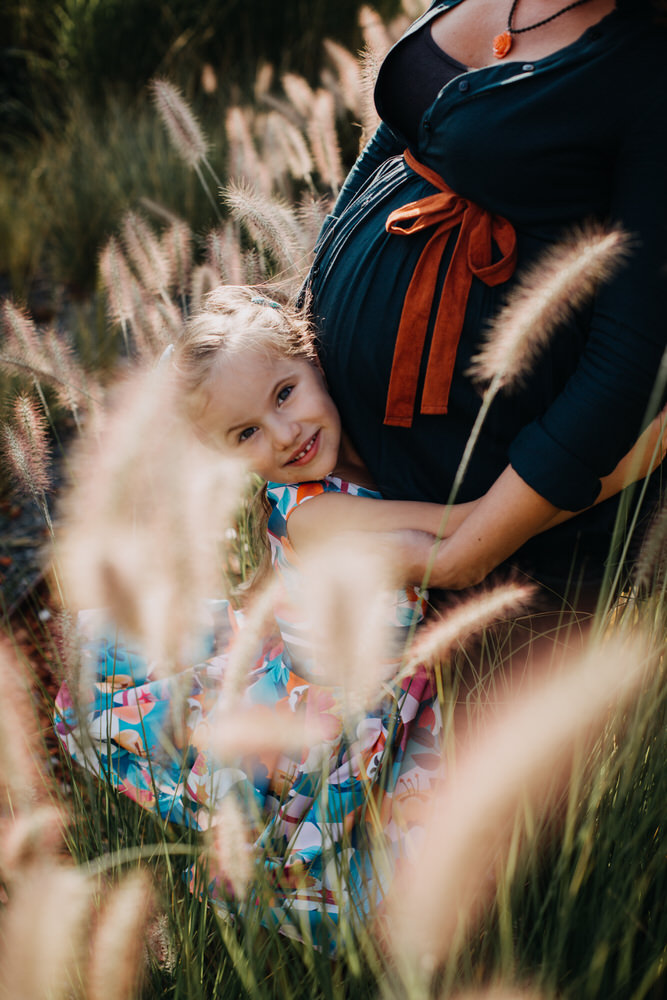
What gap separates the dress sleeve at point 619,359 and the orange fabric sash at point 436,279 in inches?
7.6

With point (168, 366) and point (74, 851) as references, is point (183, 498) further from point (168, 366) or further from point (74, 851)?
point (74, 851)

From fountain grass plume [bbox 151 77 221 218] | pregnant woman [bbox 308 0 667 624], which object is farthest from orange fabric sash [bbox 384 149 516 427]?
fountain grass plume [bbox 151 77 221 218]

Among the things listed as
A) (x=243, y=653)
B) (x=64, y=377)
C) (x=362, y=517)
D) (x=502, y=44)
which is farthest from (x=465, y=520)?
(x=64, y=377)

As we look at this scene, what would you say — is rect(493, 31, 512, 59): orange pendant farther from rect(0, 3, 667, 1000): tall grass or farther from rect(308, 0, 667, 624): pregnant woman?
rect(0, 3, 667, 1000): tall grass

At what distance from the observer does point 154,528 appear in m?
1.31

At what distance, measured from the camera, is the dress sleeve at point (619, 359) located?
113 cm

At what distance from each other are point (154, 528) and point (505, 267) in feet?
2.52

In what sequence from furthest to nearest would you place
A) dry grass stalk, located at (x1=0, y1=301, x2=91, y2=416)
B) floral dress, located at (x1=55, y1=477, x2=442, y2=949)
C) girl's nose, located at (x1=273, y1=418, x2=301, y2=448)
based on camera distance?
dry grass stalk, located at (x1=0, y1=301, x2=91, y2=416) < girl's nose, located at (x1=273, y1=418, x2=301, y2=448) < floral dress, located at (x1=55, y1=477, x2=442, y2=949)

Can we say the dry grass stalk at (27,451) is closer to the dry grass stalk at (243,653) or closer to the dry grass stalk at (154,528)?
the dry grass stalk at (154,528)

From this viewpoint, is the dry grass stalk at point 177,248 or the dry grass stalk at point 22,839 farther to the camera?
the dry grass stalk at point 177,248

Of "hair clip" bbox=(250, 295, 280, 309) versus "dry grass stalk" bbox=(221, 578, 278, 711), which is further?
"hair clip" bbox=(250, 295, 280, 309)

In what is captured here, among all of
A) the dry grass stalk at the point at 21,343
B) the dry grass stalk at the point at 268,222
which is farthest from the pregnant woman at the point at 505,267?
the dry grass stalk at the point at 21,343

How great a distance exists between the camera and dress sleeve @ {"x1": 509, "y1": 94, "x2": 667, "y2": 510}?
1.13m

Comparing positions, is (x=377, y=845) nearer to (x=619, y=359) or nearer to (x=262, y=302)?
(x=619, y=359)
